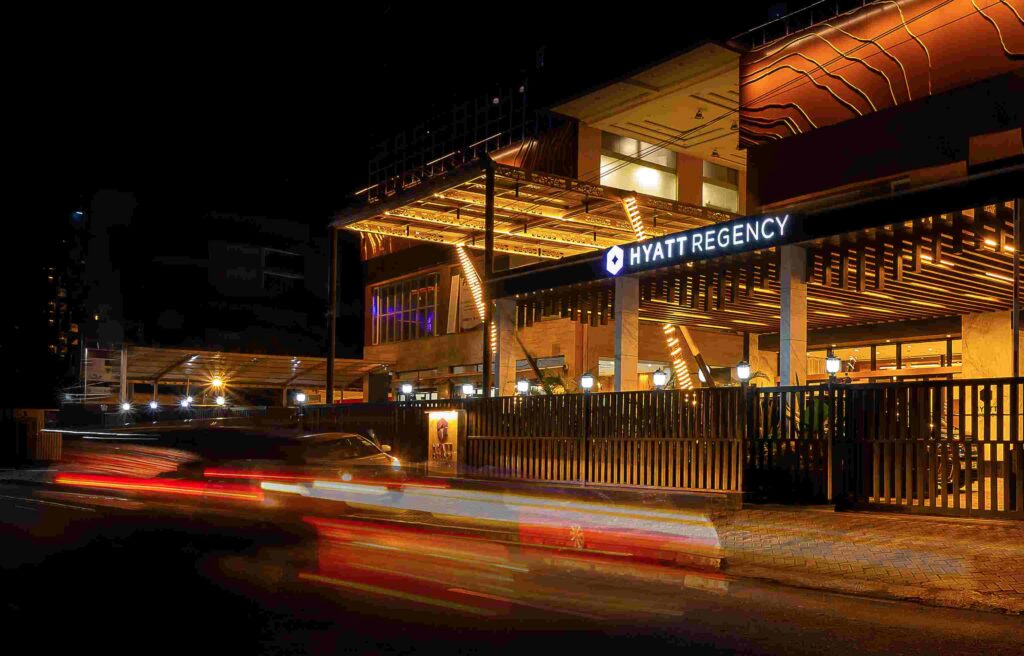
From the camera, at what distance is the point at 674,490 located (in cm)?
1669

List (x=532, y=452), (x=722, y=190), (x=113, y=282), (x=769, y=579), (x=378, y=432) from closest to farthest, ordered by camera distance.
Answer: (x=769, y=579) < (x=532, y=452) < (x=378, y=432) < (x=722, y=190) < (x=113, y=282)

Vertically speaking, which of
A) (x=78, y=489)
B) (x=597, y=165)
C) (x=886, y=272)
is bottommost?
(x=78, y=489)

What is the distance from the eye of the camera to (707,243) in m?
17.1

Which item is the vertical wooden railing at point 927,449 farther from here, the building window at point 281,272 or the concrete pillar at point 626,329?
the building window at point 281,272

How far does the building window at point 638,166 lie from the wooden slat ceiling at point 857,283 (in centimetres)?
820

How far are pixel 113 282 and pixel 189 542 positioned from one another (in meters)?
40.7

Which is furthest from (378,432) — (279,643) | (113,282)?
(113,282)

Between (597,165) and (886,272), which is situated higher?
(597,165)

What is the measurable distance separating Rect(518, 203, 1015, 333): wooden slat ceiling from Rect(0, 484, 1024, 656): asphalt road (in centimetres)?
763

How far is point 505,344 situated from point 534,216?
7252 mm

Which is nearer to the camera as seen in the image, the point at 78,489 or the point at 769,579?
the point at 769,579

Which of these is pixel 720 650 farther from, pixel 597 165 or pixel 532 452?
pixel 597 165

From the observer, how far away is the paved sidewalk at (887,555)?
8711 mm

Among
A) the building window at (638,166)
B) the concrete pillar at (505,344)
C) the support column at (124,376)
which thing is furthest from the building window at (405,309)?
the concrete pillar at (505,344)
